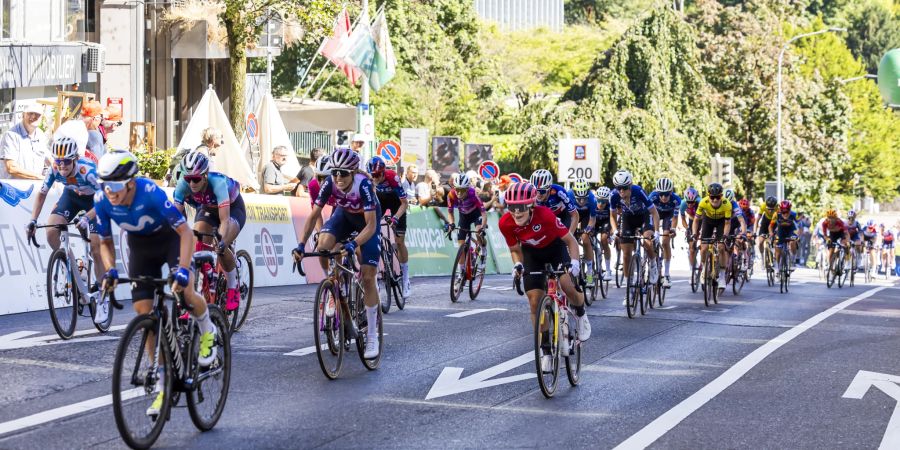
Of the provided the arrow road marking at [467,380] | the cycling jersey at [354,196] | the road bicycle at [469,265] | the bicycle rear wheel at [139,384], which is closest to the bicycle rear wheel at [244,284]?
the cycling jersey at [354,196]

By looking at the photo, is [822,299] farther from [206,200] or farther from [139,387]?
[139,387]

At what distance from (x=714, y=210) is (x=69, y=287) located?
11.9 m

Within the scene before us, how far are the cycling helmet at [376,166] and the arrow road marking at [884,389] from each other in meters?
6.09

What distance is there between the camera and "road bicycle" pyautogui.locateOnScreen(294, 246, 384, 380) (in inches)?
412

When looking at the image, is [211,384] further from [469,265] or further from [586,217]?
[586,217]

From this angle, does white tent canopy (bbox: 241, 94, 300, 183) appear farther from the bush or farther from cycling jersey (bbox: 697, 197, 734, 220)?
cycling jersey (bbox: 697, 197, 734, 220)

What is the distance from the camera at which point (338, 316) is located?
10.7m

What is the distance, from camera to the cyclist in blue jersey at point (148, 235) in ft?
25.7

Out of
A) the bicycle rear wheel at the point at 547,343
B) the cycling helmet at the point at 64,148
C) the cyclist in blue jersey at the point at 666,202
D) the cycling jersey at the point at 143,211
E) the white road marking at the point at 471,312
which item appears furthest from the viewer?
the cyclist in blue jersey at the point at 666,202

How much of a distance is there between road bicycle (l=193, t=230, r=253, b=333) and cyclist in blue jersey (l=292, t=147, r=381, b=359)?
112 centimetres

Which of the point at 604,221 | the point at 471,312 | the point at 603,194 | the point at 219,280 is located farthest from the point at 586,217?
the point at 219,280

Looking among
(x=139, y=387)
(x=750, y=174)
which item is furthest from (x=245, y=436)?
(x=750, y=174)

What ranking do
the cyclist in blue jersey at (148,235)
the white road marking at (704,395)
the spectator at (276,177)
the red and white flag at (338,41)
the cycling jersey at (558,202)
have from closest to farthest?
the cyclist in blue jersey at (148,235) < the white road marking at (704,395) < the cycling jersey at (558,202) < the spectator at (276,177) < the red and white flag at (338,41)

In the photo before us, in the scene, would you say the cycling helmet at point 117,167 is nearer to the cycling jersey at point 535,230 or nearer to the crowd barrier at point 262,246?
the cycling jersey at point 535,230
